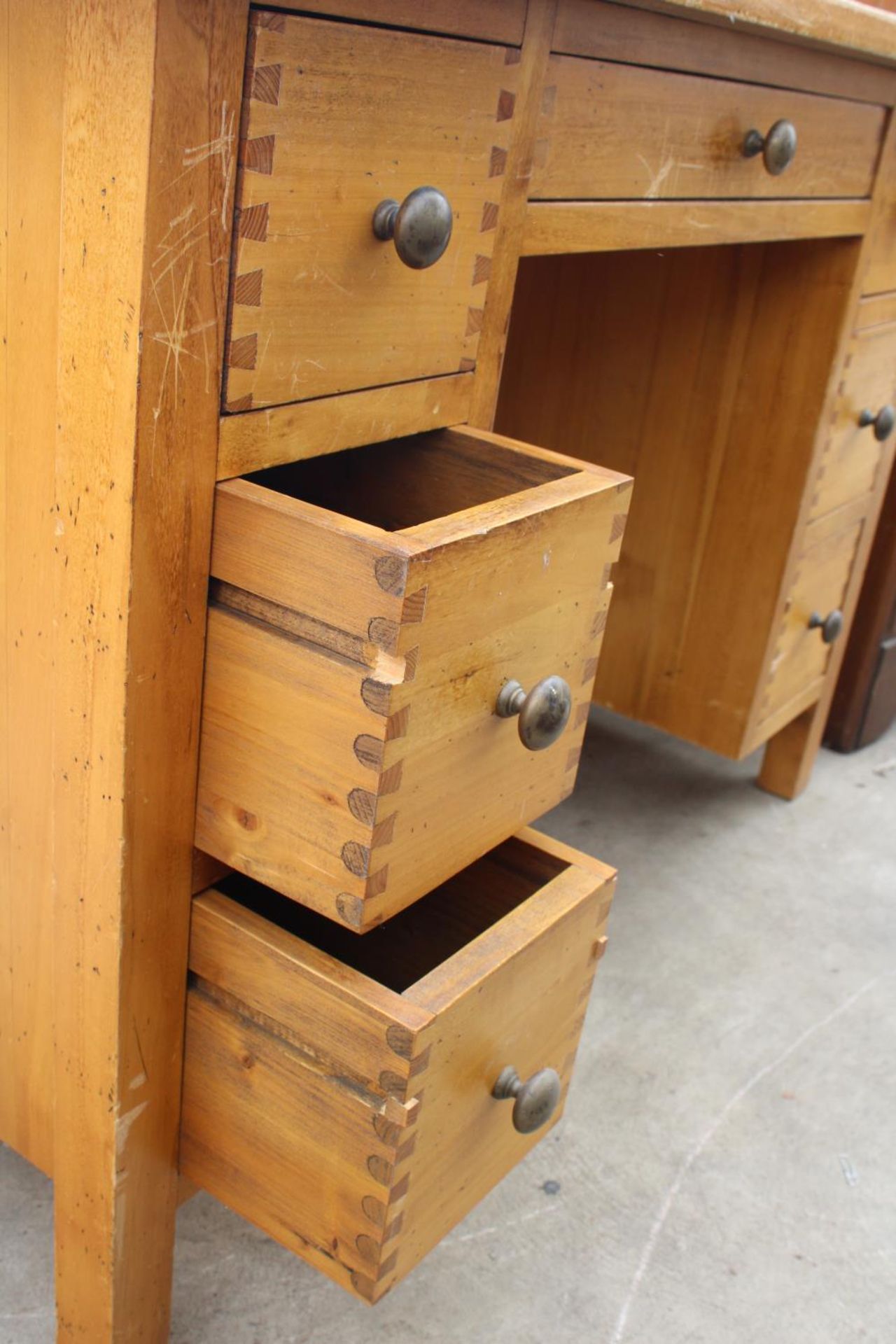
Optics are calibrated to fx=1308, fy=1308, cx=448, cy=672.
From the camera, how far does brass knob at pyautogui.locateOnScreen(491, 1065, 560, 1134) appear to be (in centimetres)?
83

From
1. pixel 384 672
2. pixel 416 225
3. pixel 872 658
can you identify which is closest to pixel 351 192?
pixel 416 225

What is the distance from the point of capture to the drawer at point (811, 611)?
1535 mm

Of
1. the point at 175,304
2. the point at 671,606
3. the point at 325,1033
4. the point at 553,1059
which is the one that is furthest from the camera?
the point at 671,606

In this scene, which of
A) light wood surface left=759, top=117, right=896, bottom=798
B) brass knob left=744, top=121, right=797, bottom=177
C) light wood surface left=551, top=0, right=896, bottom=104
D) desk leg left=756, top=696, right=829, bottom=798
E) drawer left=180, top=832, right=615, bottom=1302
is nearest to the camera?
drawer left=180, top=832, right=615, bottom=1302

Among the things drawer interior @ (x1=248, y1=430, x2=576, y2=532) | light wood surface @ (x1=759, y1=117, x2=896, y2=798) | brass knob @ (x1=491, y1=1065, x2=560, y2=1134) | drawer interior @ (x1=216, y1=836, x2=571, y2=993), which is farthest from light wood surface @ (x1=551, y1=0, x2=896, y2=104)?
brass knob @ (x1=491, y1=1065, x2=560, y2=1134)

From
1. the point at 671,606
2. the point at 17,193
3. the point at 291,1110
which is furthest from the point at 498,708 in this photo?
the point at 671,606

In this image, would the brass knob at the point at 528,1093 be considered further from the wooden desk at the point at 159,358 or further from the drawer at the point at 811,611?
the drawer at the point at 811,611

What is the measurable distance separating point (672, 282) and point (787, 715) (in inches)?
21.5

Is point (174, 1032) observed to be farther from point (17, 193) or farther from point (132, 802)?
point (17, 193)

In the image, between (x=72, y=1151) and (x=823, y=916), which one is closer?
(x=72, y=1151)

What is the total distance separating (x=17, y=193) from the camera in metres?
0.68

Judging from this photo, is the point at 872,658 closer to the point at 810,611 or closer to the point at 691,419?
the point at 810,611

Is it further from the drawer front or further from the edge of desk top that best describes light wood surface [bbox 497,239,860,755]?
the edge of desk top

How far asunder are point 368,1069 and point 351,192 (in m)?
0.47
